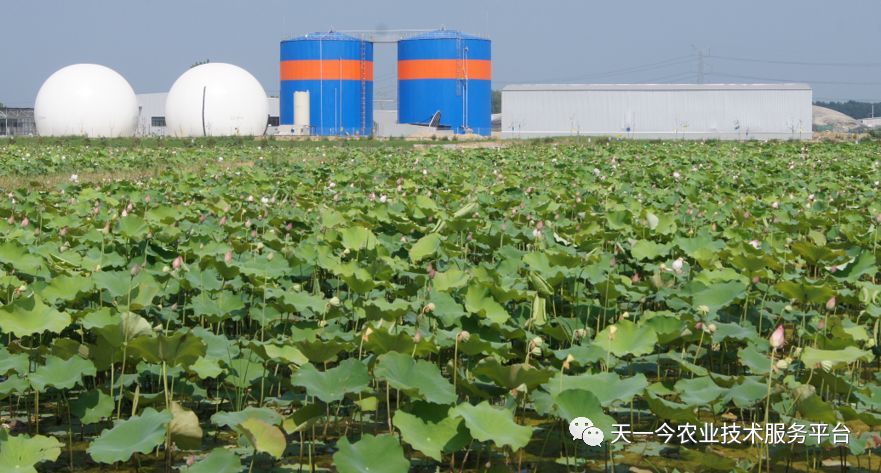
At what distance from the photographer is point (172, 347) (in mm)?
2436

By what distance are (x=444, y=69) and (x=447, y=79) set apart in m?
0.36

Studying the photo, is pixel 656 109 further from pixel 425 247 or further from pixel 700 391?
pixel 700 391

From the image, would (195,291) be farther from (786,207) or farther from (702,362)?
(786,207)

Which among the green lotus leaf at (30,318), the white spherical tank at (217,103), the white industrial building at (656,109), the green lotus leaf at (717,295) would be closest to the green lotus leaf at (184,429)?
the green lotus leaf at (30,318)

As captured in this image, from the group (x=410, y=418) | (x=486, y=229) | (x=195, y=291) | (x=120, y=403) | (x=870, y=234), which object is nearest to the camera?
(x=410, y=418)

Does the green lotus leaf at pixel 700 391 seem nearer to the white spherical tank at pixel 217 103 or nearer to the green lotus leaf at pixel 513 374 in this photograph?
the green lotus leaf at pixel 513 374

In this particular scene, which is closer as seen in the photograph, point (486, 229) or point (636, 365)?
point (636, 365)

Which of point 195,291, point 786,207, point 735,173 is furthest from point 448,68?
point 195,291

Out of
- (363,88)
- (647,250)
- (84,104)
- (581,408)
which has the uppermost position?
(363,88)

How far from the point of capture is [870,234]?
4844 millimetres

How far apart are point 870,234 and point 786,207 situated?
4.85 ft

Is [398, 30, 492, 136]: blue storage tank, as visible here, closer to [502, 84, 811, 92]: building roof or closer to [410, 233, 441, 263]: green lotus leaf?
[502, 84, 811, 92]: building roof

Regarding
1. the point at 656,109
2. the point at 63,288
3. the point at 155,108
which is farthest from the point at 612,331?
the point at 155,108

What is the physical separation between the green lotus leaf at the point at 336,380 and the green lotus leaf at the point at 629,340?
76 cm
